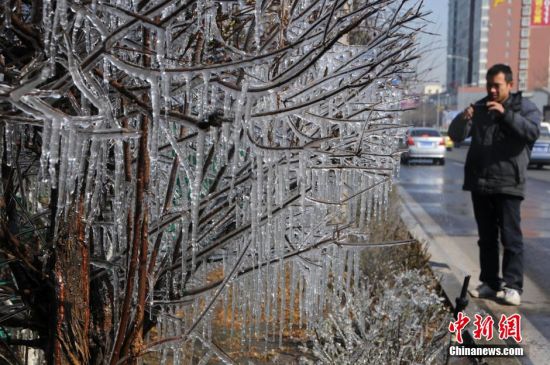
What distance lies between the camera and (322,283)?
2955 millimetres

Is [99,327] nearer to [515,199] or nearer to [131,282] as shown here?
[131,282]

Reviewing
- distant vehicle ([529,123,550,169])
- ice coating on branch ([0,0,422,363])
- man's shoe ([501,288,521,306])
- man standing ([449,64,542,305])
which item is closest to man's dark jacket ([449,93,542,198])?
man standing ([449,64,542,305])

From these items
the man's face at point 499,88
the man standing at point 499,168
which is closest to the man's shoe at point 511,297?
the man standing at point 499,168

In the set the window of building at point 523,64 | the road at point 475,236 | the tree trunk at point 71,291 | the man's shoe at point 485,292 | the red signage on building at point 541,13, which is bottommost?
the road at point 475,236

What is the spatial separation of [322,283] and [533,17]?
65.0 metres

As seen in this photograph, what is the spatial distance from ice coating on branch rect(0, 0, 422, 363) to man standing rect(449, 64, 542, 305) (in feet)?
6.89

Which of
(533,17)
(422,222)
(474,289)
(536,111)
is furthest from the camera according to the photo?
(533,17)

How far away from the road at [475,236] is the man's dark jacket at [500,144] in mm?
919

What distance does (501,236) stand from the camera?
4.80m

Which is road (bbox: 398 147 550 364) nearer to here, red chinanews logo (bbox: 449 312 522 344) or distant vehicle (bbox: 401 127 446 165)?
red chinanews logo (bbox: 449 312 522 344)

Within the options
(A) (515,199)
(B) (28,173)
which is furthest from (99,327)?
(A) (515,199)

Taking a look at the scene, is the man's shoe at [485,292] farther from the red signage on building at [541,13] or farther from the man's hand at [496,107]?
the red signage on building at [541,13]

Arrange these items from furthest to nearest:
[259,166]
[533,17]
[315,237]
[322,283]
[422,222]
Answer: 1. [533,17]
2. [422,222]
3. [322,283]
4. [315,237]
5. [259,166]

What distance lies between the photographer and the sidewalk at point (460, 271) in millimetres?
3925
